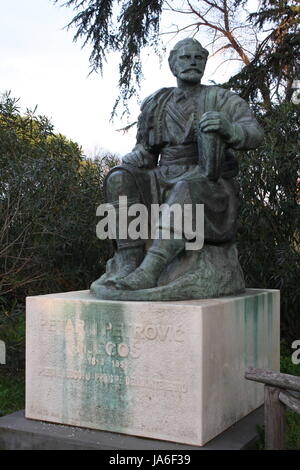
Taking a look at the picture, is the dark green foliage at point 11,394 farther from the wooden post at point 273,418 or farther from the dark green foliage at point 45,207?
the wooden post at point 273,418

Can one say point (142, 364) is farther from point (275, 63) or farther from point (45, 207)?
point (275, 63)

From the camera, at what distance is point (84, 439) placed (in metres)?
2.91

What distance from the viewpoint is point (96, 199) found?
21.2 ft

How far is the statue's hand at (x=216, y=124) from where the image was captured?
313 cm

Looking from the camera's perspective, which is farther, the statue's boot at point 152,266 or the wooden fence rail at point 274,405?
the statue's boot at point 152,266

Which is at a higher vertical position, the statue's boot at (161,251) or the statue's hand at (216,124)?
the statue's hand at (216,124)

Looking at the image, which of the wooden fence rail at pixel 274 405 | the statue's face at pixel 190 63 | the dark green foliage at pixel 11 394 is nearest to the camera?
the wooden fence rail at pixel 274 405

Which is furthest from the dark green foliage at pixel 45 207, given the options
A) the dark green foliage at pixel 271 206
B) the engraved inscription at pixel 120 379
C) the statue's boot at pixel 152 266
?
the statue's boot at pixel 152 266

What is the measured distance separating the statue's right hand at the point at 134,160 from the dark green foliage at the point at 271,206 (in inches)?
87.7

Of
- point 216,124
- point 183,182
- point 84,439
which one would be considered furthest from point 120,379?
point 216,124

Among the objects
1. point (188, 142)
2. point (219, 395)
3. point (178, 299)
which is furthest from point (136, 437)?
point (188, 142)

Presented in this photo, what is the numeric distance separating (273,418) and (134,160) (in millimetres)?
1714

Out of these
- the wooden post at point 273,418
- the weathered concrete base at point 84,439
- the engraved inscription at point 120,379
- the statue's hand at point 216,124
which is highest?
the statue's hand at point 216,124

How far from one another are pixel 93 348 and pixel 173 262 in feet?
2.13
